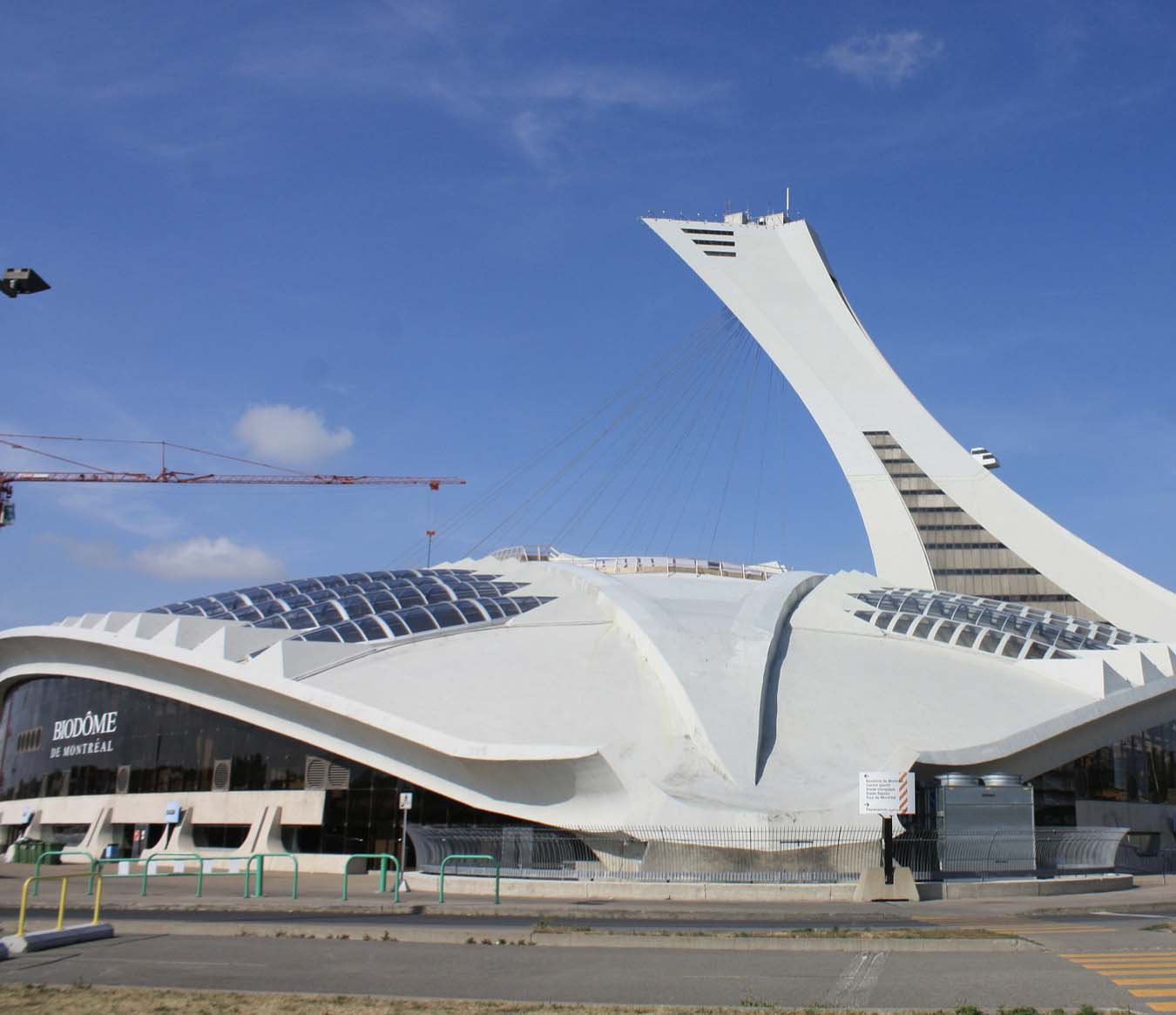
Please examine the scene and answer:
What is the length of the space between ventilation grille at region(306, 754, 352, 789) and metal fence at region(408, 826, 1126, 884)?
5911mm

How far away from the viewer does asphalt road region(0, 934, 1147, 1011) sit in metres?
12.8

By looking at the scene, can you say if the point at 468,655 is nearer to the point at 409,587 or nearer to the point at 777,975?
the point at 409,587

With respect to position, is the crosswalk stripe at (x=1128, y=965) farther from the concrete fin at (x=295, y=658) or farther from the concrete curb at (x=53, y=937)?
the concrete fin at (x=295, y=658)

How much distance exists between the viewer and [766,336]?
68500 mm

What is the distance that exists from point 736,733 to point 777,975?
16.7 meters

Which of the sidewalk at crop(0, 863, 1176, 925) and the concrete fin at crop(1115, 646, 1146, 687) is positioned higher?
the concrete fin at crop(1115, 646, 1146, 687)

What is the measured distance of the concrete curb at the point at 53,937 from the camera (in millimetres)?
15953

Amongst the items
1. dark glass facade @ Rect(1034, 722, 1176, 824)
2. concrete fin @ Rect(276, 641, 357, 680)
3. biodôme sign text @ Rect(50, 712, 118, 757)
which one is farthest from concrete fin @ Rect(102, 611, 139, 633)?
dark glass facade @ Rect(1034, 722, 1176, 824)

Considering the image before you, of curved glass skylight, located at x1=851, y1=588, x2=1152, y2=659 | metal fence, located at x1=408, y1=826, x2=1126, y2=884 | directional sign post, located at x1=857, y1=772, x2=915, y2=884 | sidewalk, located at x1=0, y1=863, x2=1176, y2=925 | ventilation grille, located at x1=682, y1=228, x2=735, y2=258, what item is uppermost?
ventilation grille, located at x1=682, y1=228, x2=735, y2=258

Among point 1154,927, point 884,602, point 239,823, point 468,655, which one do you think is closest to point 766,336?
point 884,602

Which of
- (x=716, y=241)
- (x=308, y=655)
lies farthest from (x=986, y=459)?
(x=308, y=655)

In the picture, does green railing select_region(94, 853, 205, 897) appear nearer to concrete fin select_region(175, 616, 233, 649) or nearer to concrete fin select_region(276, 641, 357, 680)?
concrete fin select_region(276, 641, 357, 680)

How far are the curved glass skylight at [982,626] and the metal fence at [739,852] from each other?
10.9 m

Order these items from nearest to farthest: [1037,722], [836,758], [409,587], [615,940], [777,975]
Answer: [777,975], [615,940], [836,758], [1037,722], [409,587]
